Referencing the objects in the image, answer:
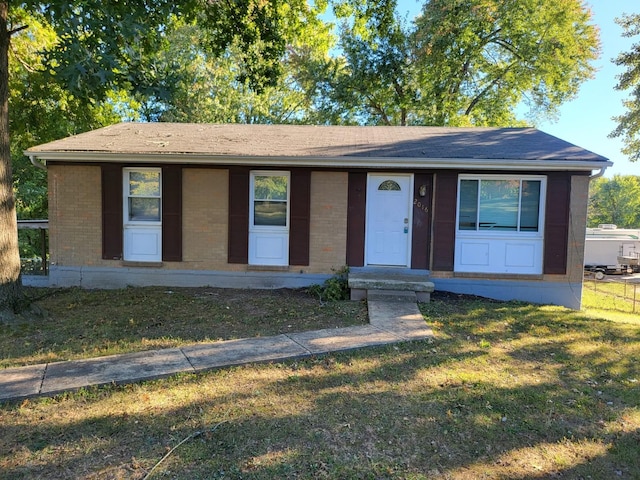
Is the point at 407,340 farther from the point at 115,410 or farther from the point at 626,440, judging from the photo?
the point at 115,410

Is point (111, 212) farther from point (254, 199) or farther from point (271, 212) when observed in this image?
point (271, 212)

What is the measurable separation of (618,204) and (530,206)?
65389 millimetres

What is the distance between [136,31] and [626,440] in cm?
707

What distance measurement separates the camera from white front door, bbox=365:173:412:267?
906cm

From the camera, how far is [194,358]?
4730mm

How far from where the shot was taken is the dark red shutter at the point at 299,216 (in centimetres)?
904

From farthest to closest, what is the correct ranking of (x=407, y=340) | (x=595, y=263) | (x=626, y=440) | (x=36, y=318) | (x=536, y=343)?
(x=595, y=263), (x=36, y=318), (x=536, y=343), (x=407, y=340), (x=626, y=440)

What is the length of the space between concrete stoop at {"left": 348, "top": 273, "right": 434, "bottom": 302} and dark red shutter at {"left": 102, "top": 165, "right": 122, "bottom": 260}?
5207mm

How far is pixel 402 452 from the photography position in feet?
10.3

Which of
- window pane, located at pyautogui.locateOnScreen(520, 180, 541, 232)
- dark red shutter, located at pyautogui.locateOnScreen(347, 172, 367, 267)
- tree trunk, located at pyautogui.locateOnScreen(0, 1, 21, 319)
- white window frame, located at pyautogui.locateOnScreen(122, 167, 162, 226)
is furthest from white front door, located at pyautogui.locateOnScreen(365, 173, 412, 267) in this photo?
tree trunk, located at pyautogui.locateOnScreen(0, 1, 21, 319)

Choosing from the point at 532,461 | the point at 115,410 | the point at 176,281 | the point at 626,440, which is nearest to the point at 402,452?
the point at 532,461

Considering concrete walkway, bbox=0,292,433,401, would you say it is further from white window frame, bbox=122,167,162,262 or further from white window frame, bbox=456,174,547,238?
white window frame, bbox=122,167,162,262

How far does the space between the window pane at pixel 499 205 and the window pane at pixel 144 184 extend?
23.1 ft

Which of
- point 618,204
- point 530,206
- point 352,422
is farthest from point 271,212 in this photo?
point 618,204
